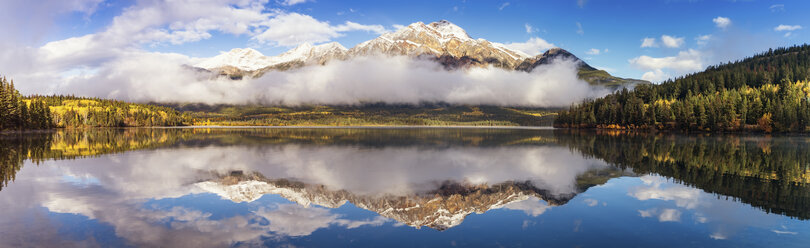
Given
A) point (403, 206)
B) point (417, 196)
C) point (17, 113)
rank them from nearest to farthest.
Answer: point (403, 206), point (417, 196), point (17, 113)

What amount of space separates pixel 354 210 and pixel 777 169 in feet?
108

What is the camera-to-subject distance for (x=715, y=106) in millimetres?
125062

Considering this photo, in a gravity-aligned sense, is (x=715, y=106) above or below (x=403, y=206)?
above

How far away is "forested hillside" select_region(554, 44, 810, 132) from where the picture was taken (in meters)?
117

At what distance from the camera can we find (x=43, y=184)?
79.2ft

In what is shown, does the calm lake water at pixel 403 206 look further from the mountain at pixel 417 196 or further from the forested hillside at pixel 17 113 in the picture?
the forested hillside at pixel 17 113

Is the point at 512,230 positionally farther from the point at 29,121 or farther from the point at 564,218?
the point at 29,121

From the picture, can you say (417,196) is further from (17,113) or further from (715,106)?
(17,113)

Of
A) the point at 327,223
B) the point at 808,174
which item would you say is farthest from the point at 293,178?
the point at 808,174

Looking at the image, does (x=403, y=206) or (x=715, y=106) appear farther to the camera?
(x=715, y=106)

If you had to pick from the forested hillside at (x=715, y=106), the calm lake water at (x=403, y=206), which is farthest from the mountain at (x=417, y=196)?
the forested hillside at (x=715, y=106)

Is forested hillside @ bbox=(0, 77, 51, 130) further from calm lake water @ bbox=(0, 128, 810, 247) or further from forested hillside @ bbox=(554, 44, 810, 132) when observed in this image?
forested hillside @ bbox=(554, 44, 810, 132)

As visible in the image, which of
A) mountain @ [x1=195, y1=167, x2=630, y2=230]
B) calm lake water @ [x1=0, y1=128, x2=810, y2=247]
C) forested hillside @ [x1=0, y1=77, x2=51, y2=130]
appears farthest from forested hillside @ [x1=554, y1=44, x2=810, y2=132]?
forested hillside @ [x1=0, y1=77, x2=51, y2=130]

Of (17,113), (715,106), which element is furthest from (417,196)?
(17,113)
